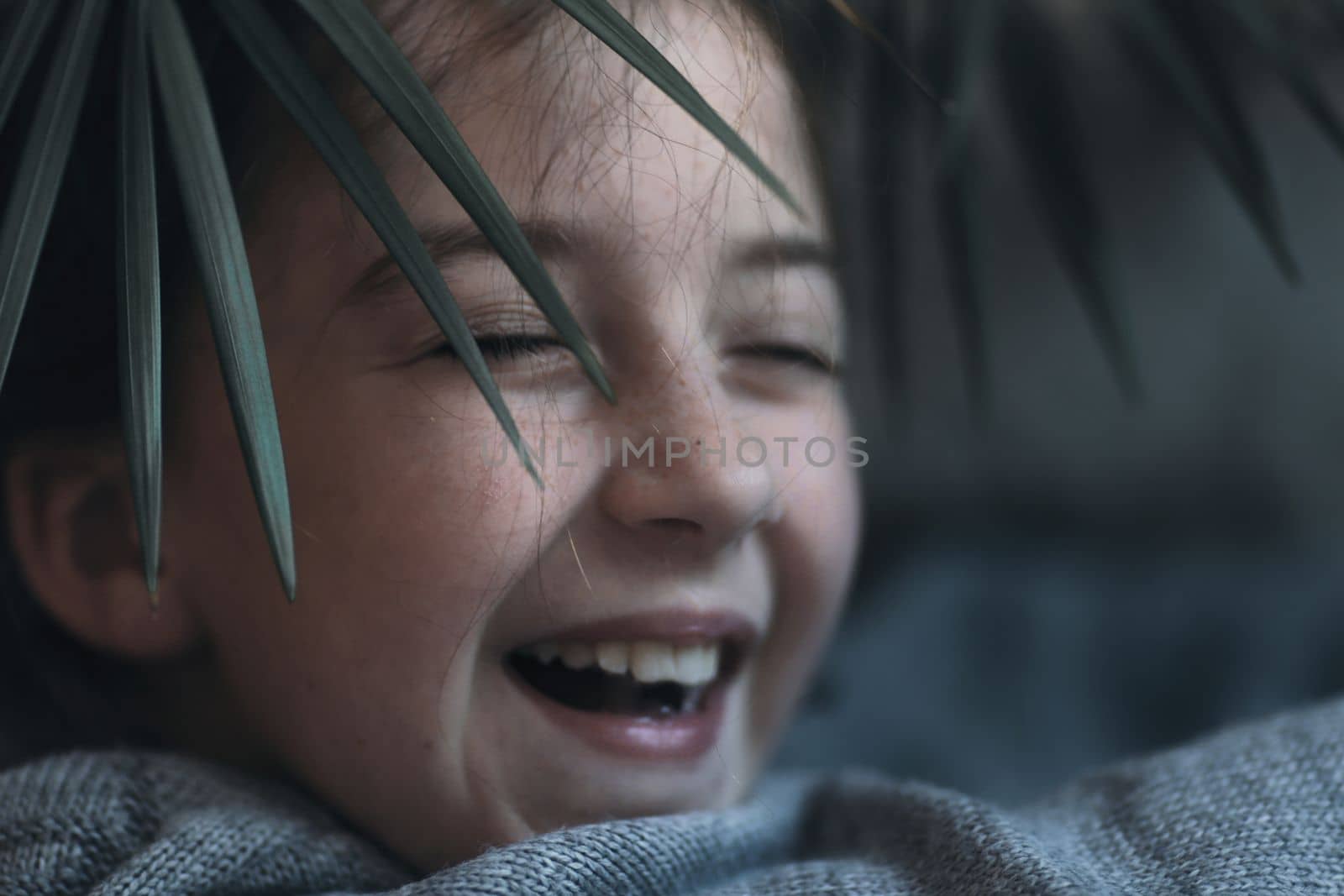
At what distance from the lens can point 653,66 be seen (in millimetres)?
481

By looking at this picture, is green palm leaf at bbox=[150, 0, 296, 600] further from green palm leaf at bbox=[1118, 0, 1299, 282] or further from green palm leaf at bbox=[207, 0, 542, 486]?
green palm leaf at bbox=[1118, 0, 1299, 282]

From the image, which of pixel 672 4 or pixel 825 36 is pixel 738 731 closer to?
Result: pixel 672 4

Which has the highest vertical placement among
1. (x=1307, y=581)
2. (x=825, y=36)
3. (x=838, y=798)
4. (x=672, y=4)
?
(x=825, y=36)

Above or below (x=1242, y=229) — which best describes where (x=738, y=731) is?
below

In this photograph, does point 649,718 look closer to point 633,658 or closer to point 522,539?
point 633,658

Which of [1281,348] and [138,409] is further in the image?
[1281,348]

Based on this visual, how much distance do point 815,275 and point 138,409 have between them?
0.37 meters

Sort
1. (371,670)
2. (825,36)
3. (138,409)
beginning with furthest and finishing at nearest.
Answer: (825,36) → (371,670) → (138,409)

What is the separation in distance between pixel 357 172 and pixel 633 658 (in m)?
0.29

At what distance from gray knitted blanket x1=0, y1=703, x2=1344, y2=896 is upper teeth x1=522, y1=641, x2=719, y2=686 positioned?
0.07 metres

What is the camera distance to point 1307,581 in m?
1.11

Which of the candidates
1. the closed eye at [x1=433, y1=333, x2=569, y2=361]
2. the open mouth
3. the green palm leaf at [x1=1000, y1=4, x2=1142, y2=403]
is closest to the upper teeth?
the open mouth

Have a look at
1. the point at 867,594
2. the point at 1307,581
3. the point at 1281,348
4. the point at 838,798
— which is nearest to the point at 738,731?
the point at 838,798

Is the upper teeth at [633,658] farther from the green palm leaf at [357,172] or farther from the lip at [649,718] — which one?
the green palm leaf at [357,172]
